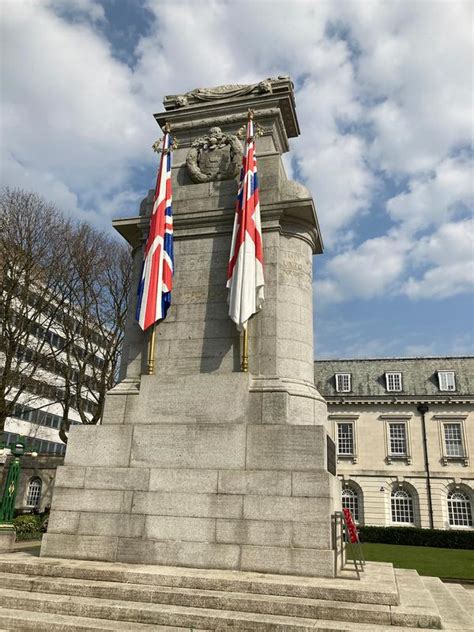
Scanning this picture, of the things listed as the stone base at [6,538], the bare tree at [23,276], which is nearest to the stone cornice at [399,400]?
the bare tree at [23,276]

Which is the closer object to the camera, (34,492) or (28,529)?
(28,529)

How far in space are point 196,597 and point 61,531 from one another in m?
3.68

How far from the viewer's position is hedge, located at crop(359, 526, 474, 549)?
112 feet

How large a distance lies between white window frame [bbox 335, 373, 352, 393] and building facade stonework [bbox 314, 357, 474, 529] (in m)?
0.44

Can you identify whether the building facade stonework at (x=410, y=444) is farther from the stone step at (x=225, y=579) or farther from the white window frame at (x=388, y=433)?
the stone step at (x=225, y=579)

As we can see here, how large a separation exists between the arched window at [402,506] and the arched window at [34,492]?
28877 millimetres

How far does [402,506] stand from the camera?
41.9 m

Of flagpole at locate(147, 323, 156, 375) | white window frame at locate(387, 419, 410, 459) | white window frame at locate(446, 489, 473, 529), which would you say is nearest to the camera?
flagpole at locate(147, 323, 156, 375)

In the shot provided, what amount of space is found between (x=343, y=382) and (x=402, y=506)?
11.6 m

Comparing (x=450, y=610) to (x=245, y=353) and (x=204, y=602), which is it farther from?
(x=245, y=353)

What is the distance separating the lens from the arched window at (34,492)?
40.7m

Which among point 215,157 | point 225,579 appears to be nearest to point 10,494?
point 225,579

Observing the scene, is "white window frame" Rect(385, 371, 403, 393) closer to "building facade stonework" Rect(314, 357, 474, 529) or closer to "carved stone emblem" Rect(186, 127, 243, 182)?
"building facade stonework" Rect(314, 357, 474, 529)

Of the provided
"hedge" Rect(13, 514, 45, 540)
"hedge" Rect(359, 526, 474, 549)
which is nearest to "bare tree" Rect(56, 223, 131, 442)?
"hedge" Rect(13, 514, 45, 540)
